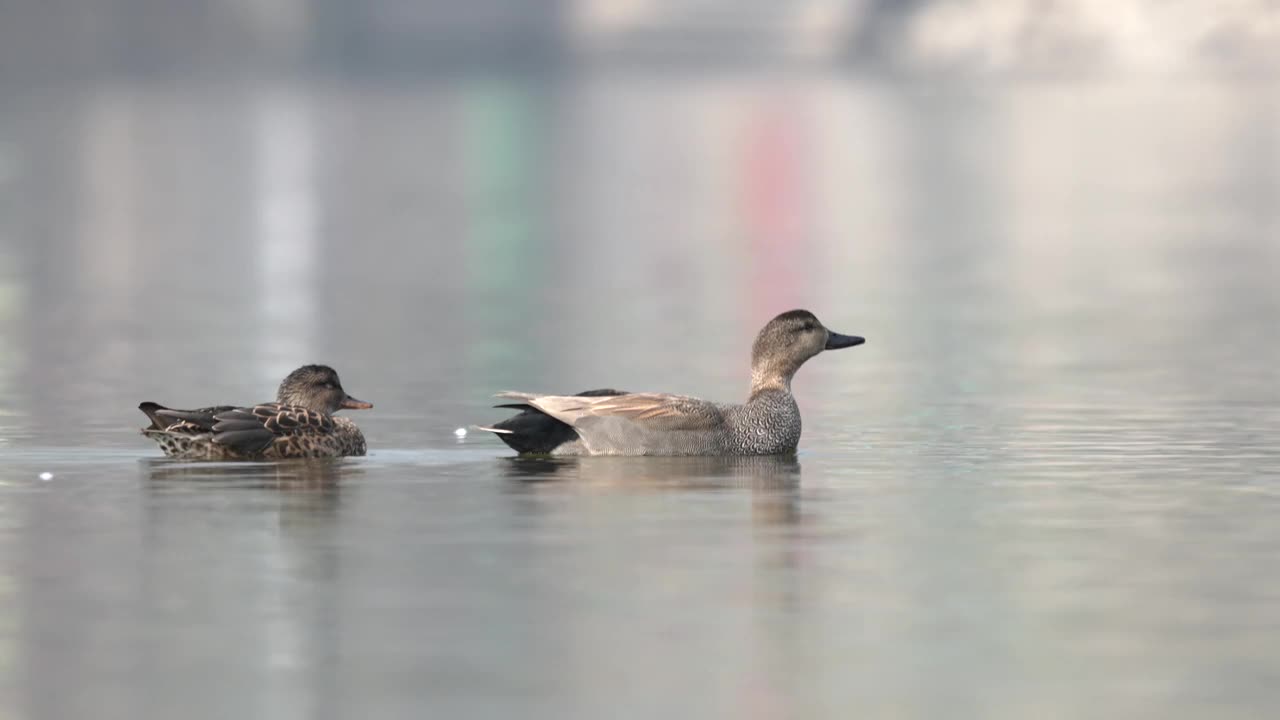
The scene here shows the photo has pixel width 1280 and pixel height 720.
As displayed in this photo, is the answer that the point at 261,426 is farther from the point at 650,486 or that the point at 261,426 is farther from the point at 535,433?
the point at 650,486

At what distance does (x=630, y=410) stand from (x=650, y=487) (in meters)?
1.99

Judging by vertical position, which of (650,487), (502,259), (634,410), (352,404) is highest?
(502,259)

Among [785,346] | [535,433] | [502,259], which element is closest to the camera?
[535,433]

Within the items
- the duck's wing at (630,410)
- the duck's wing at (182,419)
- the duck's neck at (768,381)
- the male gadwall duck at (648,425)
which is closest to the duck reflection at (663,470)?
the male gadwall duck at (648,425)

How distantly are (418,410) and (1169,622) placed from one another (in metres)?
12.6

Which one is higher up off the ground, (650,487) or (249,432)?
(249,432)

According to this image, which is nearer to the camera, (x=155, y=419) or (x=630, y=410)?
(x=155, y=419)

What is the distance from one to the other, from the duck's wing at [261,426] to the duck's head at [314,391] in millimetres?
896

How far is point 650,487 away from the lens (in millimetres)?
20734

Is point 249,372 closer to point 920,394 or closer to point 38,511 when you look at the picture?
point 920,394

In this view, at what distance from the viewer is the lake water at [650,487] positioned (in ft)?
45.7

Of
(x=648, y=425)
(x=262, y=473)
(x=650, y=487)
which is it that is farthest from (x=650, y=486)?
(x=262, y=473)

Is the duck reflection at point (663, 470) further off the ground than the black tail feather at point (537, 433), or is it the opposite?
the black tail feather at point (537, 433)

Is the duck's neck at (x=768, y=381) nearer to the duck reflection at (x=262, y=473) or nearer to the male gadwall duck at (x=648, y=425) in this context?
the male gadwall duck at (x=648, y=425)
